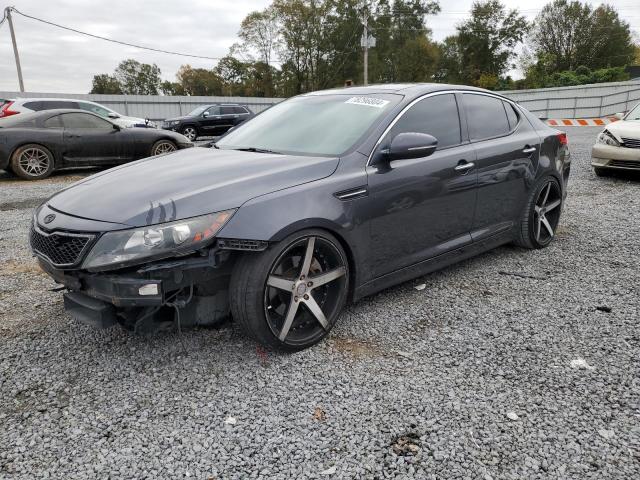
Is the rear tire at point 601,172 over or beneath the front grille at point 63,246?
beneath

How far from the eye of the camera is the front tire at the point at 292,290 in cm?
266

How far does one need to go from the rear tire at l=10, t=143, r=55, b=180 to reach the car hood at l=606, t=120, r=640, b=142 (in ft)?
33.3

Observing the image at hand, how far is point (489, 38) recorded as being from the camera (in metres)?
61.1

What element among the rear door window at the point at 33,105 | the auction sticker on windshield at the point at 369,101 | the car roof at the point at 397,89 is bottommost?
the auction sticker on windshield at the point at 369,101

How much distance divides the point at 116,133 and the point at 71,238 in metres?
8.48

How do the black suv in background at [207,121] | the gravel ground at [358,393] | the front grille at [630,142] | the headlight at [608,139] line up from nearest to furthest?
1. the gravel ground at [358,393]
2. the front grille at [630,142]
3. the headlight at [608,139]
4. the black suv in background at [207,121]

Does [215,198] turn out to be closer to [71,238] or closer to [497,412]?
[71,238]

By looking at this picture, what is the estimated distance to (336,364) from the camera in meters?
2.85

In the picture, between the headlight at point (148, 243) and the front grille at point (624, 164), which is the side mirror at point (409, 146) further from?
the front grille at point (624, 164)

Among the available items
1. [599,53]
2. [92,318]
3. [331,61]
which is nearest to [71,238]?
[92,318]

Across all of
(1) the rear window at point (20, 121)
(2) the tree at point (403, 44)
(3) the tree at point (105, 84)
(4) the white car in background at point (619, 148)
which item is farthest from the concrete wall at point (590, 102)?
(3) the tree at point (105, 84)

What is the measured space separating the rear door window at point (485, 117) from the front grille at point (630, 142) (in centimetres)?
488

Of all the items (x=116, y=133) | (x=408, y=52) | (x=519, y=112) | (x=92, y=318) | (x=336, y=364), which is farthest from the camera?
(x=408, y=52)

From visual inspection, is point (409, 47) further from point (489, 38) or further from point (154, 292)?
point (154, 292)
